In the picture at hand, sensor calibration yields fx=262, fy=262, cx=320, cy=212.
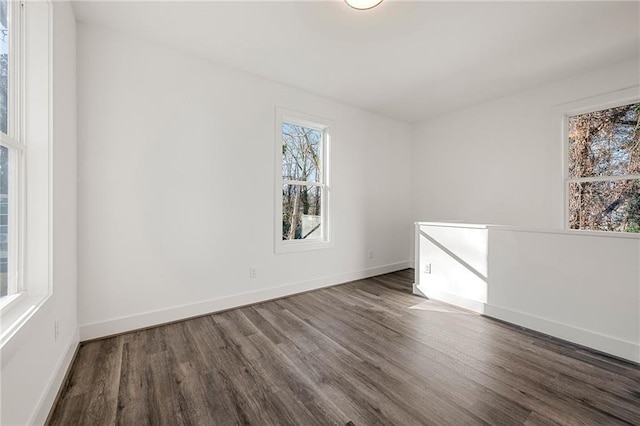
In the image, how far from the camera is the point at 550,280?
94.9 inches

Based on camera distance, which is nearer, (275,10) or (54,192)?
(54,192)

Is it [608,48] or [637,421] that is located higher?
[608,48]

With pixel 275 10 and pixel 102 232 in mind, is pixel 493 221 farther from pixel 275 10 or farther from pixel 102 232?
pixel 102 232

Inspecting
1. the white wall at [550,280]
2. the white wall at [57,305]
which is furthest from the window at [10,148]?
the white wall at [550,280]

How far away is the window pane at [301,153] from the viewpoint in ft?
11.6

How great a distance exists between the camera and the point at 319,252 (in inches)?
147

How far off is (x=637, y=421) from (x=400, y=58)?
10.4ft

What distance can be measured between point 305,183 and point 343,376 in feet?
8.03

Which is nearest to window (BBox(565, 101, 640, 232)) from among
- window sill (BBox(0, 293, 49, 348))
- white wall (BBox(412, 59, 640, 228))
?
white wall (BBox(412, 59, 640, 228))

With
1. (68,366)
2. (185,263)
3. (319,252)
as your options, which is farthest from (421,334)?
(68,366)

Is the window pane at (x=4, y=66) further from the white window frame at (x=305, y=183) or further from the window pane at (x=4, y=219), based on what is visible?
the white window frame at (x=305, y=183)

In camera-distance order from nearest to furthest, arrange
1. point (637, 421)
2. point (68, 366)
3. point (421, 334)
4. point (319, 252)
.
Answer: point (637, 421) < point (68, 366) < point (421, 334) < point (319, 252)

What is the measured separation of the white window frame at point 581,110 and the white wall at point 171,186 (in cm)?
301

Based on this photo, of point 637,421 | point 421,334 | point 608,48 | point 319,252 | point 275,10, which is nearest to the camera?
point 637,421
